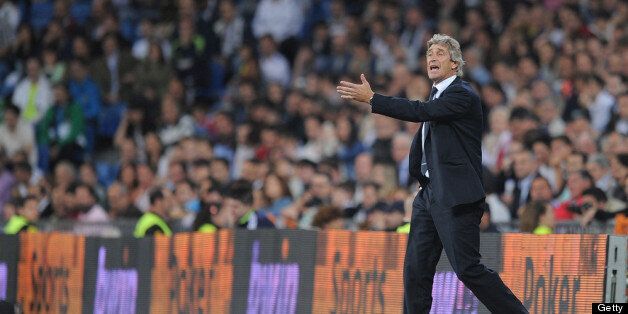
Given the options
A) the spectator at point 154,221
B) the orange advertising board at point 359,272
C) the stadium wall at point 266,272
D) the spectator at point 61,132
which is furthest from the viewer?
the spectator at point 61,132

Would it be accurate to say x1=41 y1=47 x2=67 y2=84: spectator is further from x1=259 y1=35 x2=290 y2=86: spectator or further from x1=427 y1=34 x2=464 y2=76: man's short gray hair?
x1=427 y1=34 x2=464 y2=76: man's short gray hair

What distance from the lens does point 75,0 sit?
24594 mm

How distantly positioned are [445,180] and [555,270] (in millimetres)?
1152

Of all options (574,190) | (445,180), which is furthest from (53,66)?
(445,180)

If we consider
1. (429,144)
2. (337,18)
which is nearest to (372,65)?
(337,18)

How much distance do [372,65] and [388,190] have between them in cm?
432

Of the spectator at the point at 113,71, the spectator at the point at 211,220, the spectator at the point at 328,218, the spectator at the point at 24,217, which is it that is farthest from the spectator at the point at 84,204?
the spectator at the point at 328,218

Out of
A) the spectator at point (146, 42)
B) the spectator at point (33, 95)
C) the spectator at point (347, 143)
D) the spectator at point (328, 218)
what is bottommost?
the spectator at point (328, 218)

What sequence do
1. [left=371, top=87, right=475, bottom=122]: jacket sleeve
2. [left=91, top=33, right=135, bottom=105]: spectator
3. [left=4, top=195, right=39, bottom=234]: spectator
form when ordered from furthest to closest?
1. [left=91, top=33, right=135, bottom=105]: spectator
2. [left=4, top=195, right=39, bottom=234]: spectator
3. [left=371, top=87, right=475, bottom=122]: jacket sleeve

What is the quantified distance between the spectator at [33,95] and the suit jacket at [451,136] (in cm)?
1350

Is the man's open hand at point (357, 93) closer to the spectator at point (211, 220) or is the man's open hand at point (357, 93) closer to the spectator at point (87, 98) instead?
the spectator at point (211, 220)

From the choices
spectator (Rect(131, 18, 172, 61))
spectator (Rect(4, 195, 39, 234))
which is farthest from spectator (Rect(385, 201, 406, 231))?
spectator (Rect(131, 18, 172, 61))

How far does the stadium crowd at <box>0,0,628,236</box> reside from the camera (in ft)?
48.9

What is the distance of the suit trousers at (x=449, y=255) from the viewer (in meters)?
9.20
